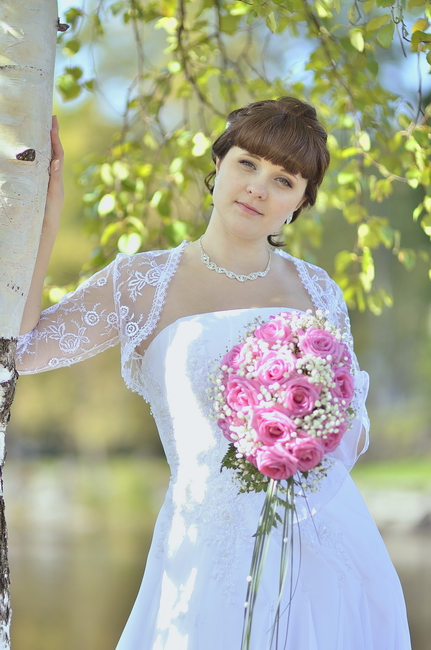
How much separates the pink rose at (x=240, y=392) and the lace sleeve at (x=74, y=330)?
1.72ft

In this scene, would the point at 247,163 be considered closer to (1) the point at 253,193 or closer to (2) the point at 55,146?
(1) the point at 253,193

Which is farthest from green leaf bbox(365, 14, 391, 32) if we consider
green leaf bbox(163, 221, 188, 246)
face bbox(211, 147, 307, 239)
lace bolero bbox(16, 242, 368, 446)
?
green leaf bbox(163, 221, 188, 246)

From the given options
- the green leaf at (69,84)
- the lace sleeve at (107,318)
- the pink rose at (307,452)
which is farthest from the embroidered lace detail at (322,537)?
the green leaf at (69,84)

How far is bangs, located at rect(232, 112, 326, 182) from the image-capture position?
6.40ft

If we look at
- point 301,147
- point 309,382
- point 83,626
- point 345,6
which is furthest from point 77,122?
point 309,382

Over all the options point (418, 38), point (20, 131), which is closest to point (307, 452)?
point (20, 131)

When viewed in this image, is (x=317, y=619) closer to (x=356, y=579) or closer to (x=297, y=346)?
(x=356, y=579)

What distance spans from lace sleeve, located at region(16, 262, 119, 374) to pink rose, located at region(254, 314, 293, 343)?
52cm

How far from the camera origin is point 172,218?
16.4ft

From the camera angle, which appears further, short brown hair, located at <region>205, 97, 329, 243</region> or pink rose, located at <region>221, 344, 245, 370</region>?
short brown hair, located at <region>205, 97, 329, 243</region>

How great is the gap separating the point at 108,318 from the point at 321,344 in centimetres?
67

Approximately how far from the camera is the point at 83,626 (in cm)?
537

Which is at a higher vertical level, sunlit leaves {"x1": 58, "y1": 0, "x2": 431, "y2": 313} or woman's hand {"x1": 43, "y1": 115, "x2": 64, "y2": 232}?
sunlit leaves {"x1": 58, "y1": 0, "x2": 431, "y2": 313}

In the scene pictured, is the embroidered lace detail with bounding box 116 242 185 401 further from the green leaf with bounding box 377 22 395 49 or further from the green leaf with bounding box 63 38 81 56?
the green leaf with bounding box 63 38 81 56
